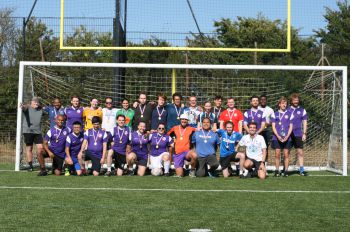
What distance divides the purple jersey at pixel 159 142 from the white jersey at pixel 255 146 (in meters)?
1.52

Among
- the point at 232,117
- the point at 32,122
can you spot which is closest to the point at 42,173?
the point at 32,122

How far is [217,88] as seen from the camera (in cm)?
1414

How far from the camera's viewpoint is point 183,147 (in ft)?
38.0

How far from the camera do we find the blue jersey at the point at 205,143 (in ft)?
37.6

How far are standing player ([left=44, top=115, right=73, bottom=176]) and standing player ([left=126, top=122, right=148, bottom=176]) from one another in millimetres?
1283

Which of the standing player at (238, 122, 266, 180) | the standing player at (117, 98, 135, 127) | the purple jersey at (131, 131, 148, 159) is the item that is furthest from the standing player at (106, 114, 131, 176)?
the standing player at (238, 122, 266, 180)

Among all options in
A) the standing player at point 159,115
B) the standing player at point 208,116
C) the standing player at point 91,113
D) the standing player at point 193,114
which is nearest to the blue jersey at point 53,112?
the standing player at point 91,113

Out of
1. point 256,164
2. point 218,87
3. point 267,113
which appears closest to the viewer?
point 256,164

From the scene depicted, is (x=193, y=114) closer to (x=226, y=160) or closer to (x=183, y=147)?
(x=183, y=147)

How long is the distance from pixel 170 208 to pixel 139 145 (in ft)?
15.1

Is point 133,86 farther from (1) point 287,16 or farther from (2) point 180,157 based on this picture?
(1) point 287,16

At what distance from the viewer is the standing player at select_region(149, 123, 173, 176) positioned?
1164cm

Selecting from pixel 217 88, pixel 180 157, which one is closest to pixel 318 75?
pixel 217 88

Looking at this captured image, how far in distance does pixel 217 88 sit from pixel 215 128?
2.43 m
